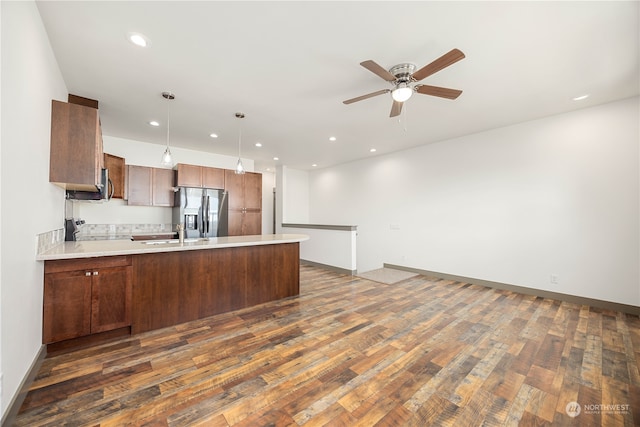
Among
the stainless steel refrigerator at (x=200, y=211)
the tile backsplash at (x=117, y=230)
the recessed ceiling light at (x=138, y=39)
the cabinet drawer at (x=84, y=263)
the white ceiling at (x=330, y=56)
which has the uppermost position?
the white ceiling at (x=330, y=56)

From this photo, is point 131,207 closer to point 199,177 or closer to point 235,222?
point 199,177

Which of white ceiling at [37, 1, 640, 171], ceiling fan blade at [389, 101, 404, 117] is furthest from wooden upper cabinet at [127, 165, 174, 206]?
ceiling fan blade at [389, 101, 404, 117]

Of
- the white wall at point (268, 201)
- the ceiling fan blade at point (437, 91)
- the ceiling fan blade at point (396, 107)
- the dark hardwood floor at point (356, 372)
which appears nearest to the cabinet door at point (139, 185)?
the dark hardwood floor at point (356, 372)

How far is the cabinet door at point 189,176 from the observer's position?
4832 mm

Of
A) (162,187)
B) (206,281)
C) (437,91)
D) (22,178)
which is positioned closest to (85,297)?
(206,281)

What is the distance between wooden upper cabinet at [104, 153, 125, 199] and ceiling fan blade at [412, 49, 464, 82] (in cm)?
483

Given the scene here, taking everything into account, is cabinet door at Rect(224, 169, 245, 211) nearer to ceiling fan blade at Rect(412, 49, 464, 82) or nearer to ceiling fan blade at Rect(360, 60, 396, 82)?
ceiling fan blade at Rect(360, 60, 396, 82)

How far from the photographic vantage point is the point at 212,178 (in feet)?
17.1

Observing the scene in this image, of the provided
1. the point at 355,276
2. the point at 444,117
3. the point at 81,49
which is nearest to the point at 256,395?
the point at 81,49

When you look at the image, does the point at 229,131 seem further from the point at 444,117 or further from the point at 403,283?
the point at 403,283

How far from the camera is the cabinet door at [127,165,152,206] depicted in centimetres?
463

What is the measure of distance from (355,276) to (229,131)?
3639 millimetres

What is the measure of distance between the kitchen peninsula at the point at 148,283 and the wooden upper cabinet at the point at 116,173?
175cm

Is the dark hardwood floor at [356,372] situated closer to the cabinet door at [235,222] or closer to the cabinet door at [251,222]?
the cabinet door at [235,222]
